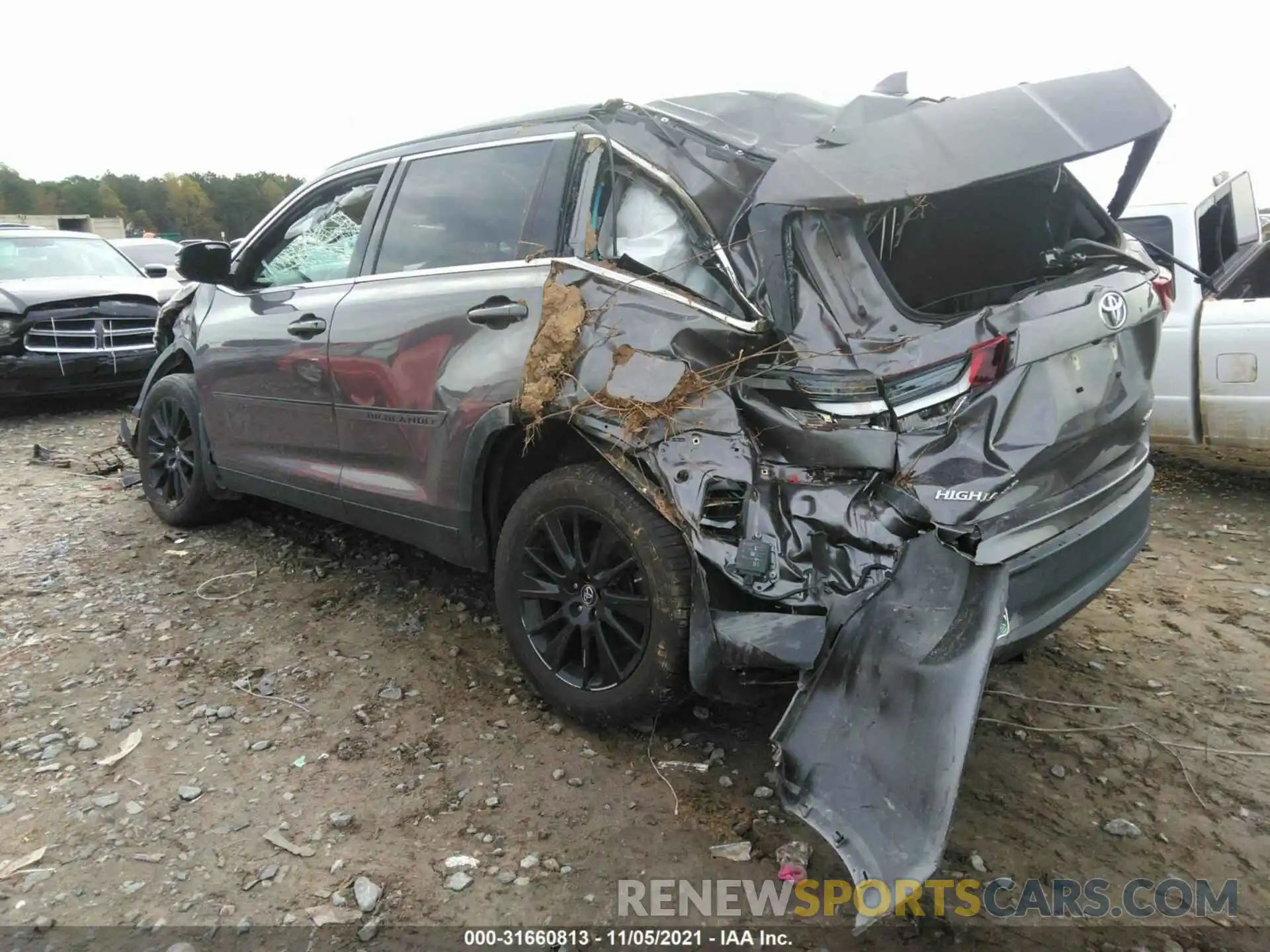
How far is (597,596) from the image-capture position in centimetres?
269

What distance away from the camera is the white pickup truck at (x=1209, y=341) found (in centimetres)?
461

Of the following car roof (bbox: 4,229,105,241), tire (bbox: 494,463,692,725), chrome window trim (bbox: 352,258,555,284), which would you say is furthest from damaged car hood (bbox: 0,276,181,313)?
tire (bbox: 494,463,692,725)

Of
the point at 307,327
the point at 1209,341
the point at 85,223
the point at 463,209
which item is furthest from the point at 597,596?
the point at 85,223

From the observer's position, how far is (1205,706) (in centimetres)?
292

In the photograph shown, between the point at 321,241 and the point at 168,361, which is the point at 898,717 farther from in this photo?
the point at 168,361

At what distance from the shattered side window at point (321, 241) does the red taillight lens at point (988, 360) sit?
2.53 meters

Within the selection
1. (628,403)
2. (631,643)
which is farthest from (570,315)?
(631,643)

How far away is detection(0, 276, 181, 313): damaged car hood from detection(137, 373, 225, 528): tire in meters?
3.55

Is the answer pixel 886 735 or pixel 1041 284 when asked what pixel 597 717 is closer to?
pixel 886 735

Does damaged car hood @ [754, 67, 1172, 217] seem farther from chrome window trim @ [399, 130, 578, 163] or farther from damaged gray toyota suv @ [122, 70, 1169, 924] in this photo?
chrome window trim @ [399, 130, 578, 163]

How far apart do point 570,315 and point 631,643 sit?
102cm

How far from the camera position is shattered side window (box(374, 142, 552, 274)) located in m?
2.97

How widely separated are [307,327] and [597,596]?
1.82 meters

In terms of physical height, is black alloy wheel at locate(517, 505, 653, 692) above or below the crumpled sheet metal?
below
